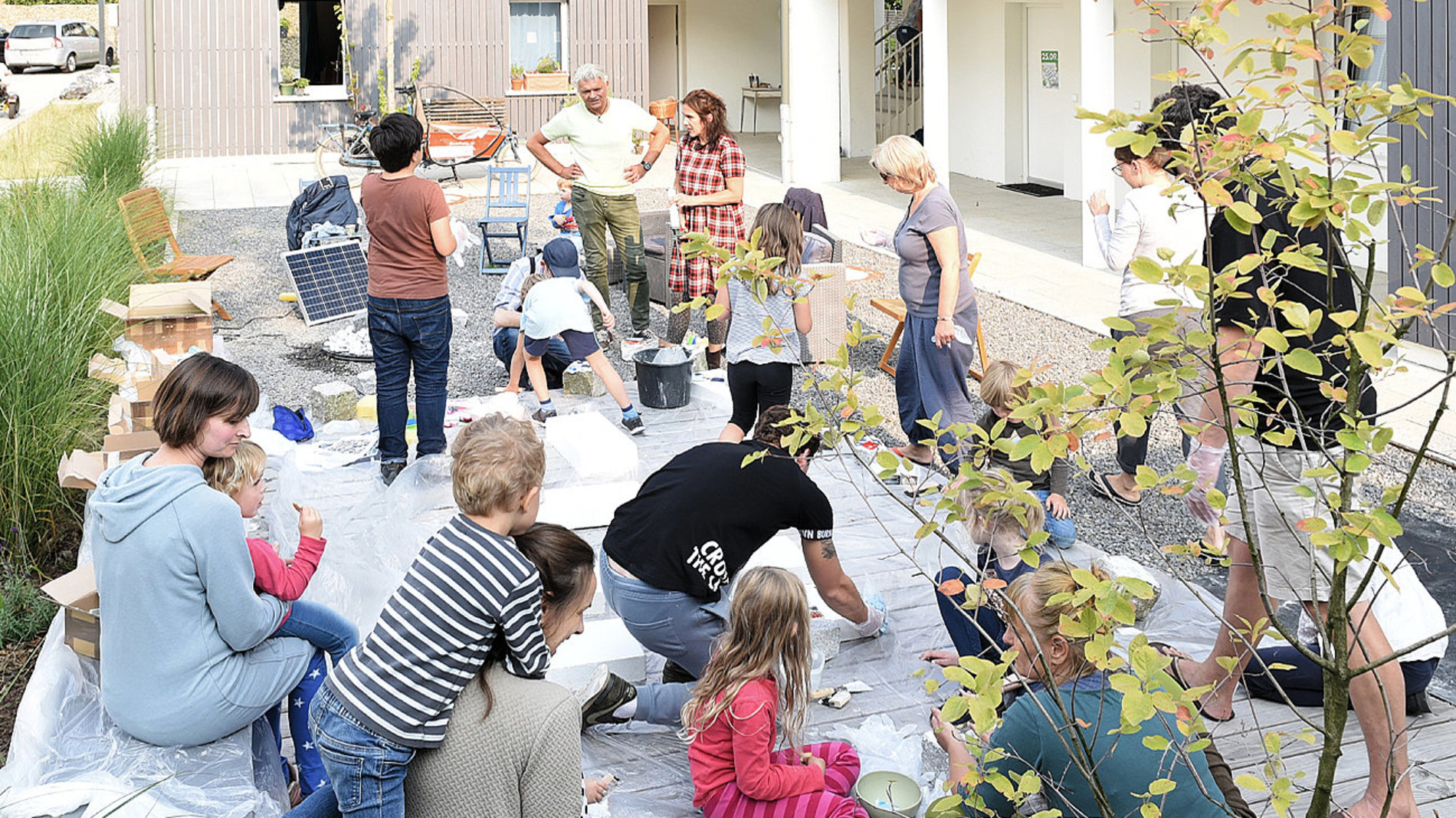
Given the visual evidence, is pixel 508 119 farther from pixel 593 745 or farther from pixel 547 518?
pixel 593 745

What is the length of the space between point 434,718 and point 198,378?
1271 mm

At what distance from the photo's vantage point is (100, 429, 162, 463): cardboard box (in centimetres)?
479

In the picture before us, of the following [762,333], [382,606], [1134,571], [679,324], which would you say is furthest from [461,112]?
[1134,571]

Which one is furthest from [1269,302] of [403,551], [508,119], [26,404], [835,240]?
[508,119]

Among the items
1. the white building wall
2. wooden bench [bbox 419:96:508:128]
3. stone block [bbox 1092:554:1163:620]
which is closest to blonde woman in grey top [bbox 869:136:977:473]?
stone block [bbox 1092:554:1163:620]

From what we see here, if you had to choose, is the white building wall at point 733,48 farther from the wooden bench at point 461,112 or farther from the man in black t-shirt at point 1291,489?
the man in black t-shirt at point 1291,489

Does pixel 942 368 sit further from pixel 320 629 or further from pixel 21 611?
pixel 21 611

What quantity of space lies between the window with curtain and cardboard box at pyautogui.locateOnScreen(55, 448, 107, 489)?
686 inches

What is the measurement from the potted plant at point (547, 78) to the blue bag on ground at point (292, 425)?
15.0 meters

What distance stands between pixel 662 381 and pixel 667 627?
3334 mm

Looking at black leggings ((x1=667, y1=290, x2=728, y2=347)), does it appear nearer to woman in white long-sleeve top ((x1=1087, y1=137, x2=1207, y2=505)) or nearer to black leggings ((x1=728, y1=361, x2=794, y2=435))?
black leggings ((x1=728, y1=361, x2=794, y2=435))

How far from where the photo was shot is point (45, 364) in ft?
17.6

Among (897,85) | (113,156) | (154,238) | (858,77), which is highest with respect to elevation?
(858,77)

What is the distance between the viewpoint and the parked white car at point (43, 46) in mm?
34812
